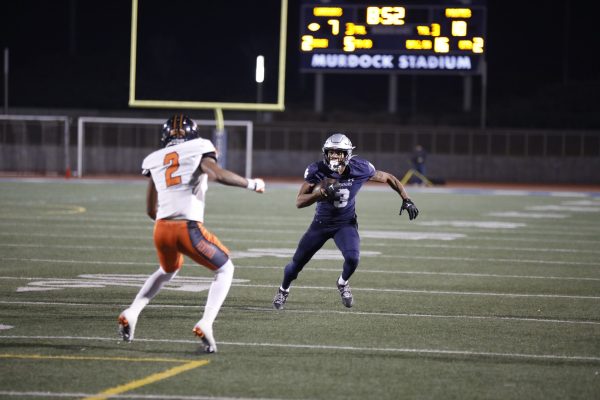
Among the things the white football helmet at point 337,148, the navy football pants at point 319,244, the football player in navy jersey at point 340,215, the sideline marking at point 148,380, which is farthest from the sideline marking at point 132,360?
the white football helmet at point 337,148

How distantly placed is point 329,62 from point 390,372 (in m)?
20.5

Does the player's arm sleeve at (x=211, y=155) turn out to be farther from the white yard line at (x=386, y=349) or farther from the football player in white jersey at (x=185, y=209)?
the white yard line at (x=386, y=349)

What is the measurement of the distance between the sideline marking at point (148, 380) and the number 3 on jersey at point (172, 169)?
1139 millimetres

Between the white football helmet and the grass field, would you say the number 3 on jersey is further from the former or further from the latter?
the white football helmet

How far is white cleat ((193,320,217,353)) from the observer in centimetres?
657

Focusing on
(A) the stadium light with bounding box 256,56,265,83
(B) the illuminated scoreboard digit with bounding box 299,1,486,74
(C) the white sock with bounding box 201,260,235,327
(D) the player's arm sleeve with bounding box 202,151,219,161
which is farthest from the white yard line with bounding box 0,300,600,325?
(B) the illuminated scoreboard digit with bounding box 299,1,486,74

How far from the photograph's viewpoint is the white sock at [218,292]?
21.9 ft

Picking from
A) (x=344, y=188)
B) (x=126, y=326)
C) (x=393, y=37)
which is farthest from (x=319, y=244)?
(x=393, y=37)

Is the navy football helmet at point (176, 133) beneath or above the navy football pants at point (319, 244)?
above

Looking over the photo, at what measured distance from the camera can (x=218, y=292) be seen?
6746 millimetres

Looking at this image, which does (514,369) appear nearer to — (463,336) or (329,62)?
(463,336)

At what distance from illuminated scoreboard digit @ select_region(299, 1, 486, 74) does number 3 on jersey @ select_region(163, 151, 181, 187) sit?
62.9ft

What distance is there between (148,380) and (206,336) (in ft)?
2.47

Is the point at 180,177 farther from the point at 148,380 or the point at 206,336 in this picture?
the point at 148,380
